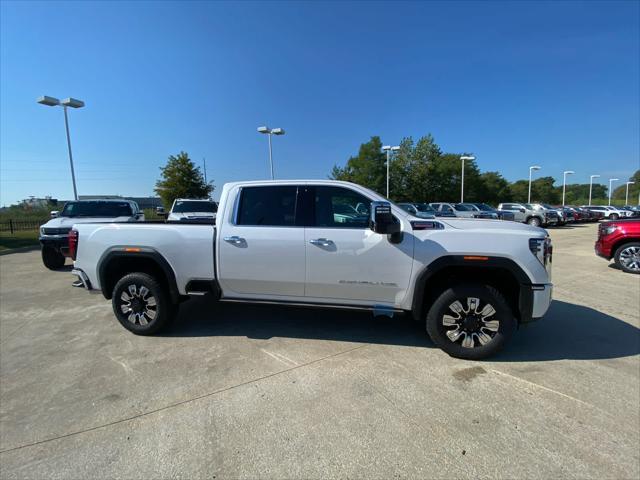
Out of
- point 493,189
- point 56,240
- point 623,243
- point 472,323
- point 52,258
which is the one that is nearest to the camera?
point 472,323

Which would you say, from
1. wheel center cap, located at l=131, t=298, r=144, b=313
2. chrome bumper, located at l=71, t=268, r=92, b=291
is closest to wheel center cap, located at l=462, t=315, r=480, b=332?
wheel center cap, located at l=131, t=298, r=144, b=313

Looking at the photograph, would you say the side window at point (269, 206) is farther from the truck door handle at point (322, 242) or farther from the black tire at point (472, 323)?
the black tire at point (472, 323)

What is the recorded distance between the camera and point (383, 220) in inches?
127

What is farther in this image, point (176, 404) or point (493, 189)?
point (493, 189)

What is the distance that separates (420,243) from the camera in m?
3.43

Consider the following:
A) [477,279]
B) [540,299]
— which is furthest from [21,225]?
[540,299]

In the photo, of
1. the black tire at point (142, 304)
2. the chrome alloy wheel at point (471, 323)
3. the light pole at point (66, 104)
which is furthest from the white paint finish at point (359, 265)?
the light pole at point (66, 104)

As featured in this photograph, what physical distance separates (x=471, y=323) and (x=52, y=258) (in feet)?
32.6

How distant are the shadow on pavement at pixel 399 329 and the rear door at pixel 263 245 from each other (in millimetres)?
736

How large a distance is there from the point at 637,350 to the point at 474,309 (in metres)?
2.09

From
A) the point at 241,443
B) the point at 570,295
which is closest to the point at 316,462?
the point at 241,443

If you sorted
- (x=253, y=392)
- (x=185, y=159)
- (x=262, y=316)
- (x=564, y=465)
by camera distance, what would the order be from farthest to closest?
(x=185, y=159) → (x=262, y=316) → (x=253, y=392) → (x=564, y=465)

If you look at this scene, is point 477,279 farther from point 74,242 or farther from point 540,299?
point 74,242

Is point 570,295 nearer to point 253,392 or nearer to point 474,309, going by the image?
point 474,309
